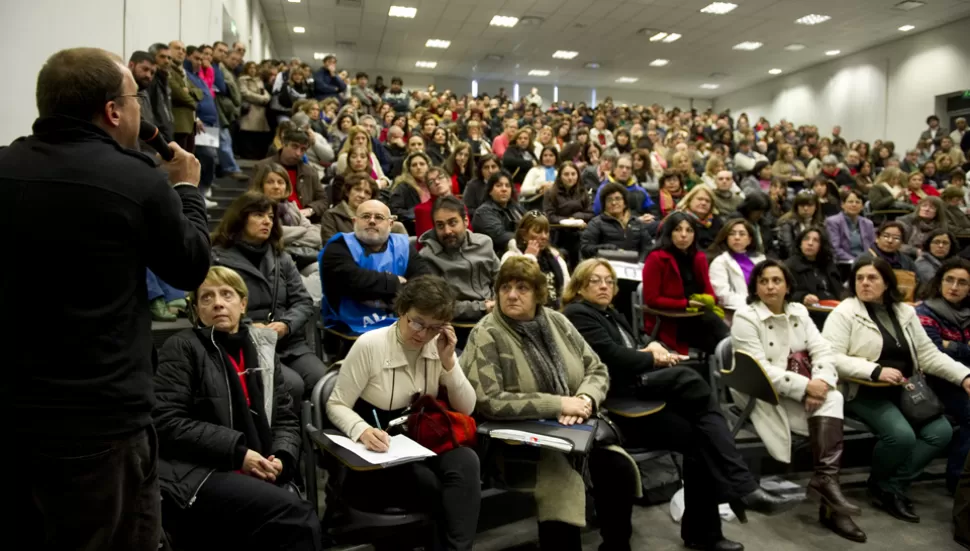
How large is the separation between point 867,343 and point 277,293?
290 centimetres

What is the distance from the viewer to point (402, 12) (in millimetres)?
12812

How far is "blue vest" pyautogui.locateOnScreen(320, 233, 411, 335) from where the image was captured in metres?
3.20

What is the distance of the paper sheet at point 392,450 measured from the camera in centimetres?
192

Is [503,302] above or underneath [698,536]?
above

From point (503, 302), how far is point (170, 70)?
4.23m

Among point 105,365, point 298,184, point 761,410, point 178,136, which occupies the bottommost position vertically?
point 761,410

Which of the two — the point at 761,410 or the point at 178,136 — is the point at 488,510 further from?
the point at 178,136

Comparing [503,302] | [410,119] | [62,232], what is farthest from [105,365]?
[410,119]

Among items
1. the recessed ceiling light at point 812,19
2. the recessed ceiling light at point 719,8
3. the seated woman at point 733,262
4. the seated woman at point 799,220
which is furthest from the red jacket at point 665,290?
the recessed ceiling light at point 812,19

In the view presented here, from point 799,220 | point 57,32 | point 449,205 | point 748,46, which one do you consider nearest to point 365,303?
point 449,205

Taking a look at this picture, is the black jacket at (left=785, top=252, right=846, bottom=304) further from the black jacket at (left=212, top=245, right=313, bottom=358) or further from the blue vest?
the black jacket at (left=212, top=245, right=313, bottom=358)

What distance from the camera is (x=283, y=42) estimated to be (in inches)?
635

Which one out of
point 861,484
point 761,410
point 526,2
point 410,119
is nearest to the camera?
point 761,410

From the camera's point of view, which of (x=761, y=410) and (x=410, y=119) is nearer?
(x=761, y=410)
